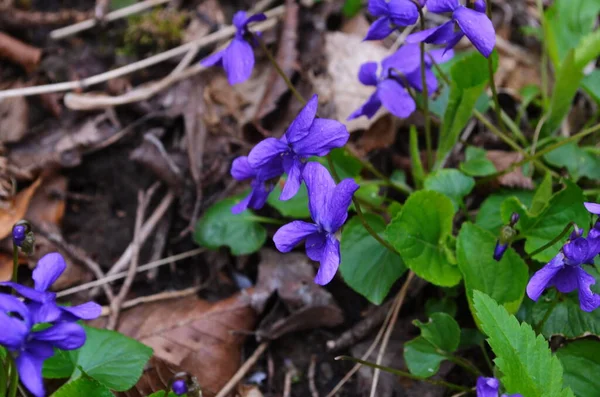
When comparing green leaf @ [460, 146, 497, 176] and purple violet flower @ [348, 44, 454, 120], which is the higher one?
purple violet flower @ [348, 44, 454, 120]

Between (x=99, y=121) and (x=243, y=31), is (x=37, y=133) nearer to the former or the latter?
(x=99, y=121)

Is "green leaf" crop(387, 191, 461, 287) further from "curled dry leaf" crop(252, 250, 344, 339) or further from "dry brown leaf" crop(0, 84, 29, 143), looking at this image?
"dry brown leaf" crop(0, 84, 29, 143)

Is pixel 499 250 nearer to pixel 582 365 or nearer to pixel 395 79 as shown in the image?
pixel 582 365

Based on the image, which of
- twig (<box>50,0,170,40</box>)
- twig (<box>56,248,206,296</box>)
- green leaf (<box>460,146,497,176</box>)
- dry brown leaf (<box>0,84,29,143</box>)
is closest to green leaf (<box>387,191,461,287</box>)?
green leaf (<box>460,146,497,176</box>)

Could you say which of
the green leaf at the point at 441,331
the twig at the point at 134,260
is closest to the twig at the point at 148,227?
the twig at the point at 134,260

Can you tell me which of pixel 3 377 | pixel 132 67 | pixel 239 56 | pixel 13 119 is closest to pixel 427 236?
pixel 239 56

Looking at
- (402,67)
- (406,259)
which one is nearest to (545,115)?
(402,67)
